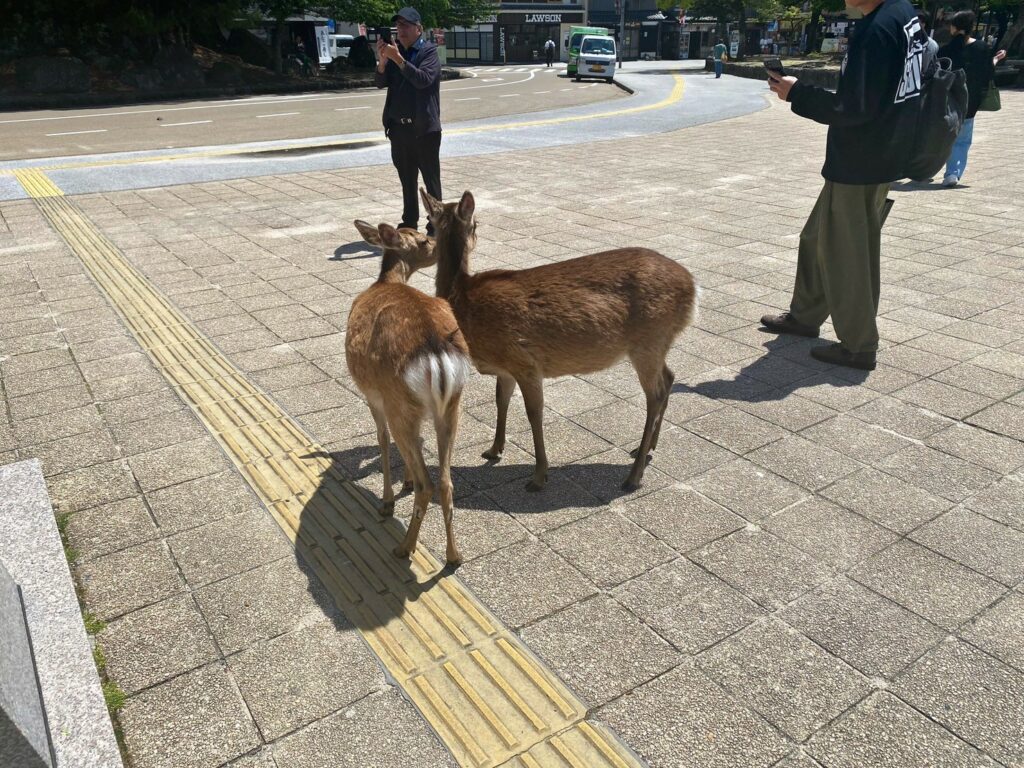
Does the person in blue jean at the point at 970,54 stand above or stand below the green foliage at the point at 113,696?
above

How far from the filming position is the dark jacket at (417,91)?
323 inches

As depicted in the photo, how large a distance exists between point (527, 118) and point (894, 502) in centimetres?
1867

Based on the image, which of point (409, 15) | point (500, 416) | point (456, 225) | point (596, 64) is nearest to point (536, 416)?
point (500, 416)

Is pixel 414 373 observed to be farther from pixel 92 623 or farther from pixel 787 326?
pixel 787 326

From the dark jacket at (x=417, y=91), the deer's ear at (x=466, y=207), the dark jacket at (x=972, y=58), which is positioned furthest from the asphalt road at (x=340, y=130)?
the deer's ear at (x=466, y=207)

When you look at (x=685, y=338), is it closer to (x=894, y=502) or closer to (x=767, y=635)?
(x=894, y=502)

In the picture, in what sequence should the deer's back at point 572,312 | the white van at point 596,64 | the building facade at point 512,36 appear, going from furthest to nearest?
the building facade at point 512,36, the white van at point 596,64, the deer's back at point 572,312

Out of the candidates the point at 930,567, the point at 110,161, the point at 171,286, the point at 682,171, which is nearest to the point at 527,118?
the point at 682,171

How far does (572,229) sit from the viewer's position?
9.42 m

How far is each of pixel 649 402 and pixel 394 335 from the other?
5.10 ft

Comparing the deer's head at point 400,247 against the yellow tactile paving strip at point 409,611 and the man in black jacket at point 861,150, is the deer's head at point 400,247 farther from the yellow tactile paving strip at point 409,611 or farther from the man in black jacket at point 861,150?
the man in black jacket at point 861,150

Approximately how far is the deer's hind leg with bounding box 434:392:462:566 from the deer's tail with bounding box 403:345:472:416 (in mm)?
97

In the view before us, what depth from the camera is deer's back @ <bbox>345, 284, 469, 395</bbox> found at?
337 cm

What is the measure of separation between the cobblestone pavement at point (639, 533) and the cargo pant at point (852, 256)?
351mm
